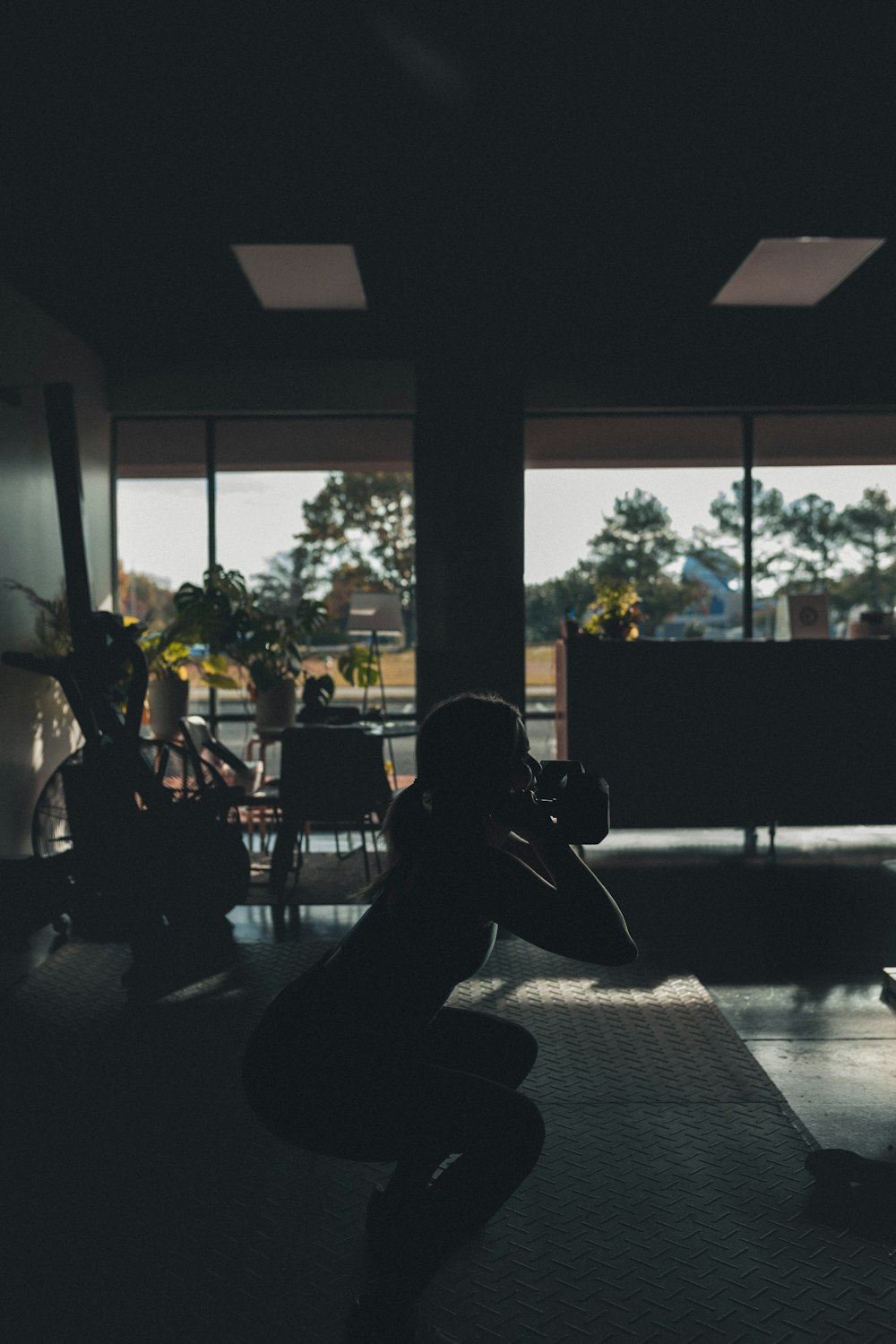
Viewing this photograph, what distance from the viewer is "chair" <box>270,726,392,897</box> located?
5.01 metres

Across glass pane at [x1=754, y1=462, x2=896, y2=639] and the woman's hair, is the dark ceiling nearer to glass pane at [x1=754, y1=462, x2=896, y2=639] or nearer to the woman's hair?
glass pane at [x1=754, y1=462, x2=896, y2=639]

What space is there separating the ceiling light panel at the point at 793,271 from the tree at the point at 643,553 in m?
1.33

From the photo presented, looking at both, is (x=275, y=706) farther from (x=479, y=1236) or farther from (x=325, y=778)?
(x=479, y=1236)

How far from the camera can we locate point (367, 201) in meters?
4.61

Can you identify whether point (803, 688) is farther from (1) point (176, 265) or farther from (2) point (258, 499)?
(1) point (176, 265)

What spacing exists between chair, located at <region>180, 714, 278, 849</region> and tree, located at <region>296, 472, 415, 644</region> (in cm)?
137

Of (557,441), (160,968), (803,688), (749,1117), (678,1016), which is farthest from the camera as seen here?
(557,441)

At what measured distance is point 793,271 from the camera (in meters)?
5.72

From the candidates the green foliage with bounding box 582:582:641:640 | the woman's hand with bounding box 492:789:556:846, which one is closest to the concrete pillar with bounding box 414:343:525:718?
the green foliage with bounding box 582:582:641:640

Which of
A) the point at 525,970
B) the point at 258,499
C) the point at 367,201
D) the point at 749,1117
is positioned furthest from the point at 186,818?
the point at 258,499

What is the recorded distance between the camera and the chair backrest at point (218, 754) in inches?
194

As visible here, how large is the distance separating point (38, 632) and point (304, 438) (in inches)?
89.8

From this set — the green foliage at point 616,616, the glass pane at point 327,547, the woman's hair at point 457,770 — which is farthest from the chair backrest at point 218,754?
the woman's hair at point 457,770

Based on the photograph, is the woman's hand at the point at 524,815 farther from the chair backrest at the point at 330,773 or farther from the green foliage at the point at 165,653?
the green foliage at the point at 165,653
